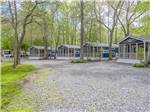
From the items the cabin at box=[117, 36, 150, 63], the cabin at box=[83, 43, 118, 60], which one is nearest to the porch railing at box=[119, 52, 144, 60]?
the cabin at box=[117, 36, 150, 63]

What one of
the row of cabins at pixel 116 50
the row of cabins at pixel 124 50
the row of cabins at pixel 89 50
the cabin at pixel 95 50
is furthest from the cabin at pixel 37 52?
the cabin at pixel 95 50

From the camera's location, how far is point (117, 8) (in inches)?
1166

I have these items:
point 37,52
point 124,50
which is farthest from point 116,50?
point 37,52

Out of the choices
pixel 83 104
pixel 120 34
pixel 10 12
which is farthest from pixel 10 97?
pixel 120 34

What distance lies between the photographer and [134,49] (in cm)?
2516

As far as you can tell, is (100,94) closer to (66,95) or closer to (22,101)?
(66,95)

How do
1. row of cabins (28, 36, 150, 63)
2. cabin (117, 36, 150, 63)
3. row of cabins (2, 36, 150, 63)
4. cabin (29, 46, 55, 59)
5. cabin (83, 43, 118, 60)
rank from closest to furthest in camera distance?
cabin (117, 36, 150, 63)
row of cabins (28, 36, 150, 63)
row of cabins (2, 36, 150, 63)
cabin (83, 43, 118, 60)
cabin (29, 46, 55, 59)

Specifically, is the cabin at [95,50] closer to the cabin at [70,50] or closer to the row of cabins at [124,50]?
the row of cabins at [124,50]

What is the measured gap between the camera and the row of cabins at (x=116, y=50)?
22.6 meters

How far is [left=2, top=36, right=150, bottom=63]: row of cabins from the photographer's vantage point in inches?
891

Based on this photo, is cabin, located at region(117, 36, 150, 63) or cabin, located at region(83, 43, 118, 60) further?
cabin, located at region(83, 43, 118, 60)

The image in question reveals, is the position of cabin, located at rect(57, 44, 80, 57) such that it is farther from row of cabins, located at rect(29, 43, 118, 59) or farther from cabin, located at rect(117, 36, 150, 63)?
cabin, located at rect(117, 36, 150, 63)

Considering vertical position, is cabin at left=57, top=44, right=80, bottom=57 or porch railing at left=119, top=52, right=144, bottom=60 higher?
cabin at left=57, top=44, right=80, bottom=57

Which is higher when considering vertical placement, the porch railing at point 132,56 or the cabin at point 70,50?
the cabin at point 70,50
